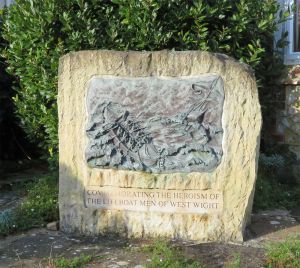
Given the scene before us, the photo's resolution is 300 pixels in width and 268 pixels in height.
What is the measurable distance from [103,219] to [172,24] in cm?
225

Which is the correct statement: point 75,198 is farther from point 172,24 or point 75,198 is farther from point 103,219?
point 172,24

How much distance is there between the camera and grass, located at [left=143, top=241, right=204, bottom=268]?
3.88m

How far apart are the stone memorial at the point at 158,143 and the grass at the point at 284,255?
47 centimetres

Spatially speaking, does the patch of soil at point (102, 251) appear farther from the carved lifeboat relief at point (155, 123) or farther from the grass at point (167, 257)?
the carved lifeboat relief at point (155, 123)

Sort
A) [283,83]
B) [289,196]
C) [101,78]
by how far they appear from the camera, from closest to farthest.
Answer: [101,78]
[289,196]
[283,83]

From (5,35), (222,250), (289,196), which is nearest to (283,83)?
(289,196)

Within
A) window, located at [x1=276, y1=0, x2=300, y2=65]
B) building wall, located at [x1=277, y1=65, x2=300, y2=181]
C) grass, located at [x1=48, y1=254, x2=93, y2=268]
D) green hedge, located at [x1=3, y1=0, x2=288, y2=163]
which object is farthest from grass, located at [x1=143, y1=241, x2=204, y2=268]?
window, located at [x1=276, y1=0, x2=300, y2=65]

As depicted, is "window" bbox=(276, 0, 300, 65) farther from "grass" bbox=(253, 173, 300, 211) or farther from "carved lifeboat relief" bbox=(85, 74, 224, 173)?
"carved lifeboat relief" bbox=(85, 74, 224, 173)

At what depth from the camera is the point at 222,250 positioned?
4.28 m

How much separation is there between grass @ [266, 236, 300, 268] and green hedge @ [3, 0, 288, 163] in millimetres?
2275

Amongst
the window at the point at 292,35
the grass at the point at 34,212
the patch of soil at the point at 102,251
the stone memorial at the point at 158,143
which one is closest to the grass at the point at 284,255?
the patch of soil at the point at 102,251

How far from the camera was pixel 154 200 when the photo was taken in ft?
15.1

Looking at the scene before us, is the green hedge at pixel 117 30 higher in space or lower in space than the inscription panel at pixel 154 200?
higher

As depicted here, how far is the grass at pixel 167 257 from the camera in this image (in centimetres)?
388
